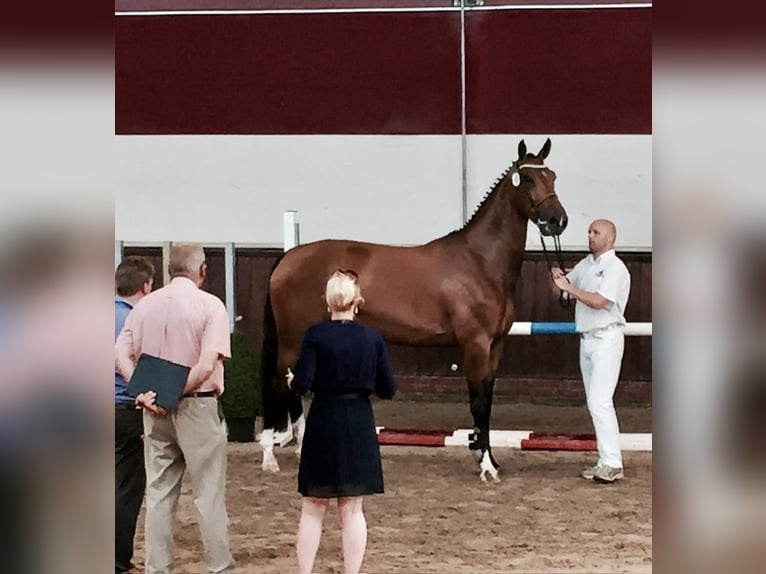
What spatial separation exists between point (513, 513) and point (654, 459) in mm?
3455

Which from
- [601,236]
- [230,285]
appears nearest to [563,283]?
[601,236]

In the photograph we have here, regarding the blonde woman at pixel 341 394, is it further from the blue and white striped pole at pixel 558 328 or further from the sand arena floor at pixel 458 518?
the blue and white striped pole at pixel 558 328

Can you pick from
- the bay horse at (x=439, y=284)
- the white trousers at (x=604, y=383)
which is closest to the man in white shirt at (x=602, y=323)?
the white trousers at (x=604, y=383)

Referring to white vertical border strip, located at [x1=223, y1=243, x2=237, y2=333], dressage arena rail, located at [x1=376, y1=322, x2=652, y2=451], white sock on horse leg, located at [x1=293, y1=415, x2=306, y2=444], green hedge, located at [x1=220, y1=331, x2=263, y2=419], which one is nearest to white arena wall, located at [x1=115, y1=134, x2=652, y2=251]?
white vertical border strip, located at [x1=223, y1=243, x2=237, y2=333]

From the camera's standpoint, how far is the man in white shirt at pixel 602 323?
439cm

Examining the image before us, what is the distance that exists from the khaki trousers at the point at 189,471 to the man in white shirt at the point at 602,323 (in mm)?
1946

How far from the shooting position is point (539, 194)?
15.5 feet

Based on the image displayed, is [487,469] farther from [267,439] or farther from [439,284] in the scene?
[267,439]

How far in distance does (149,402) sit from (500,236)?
2517 mm

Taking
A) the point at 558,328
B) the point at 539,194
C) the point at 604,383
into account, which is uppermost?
the point at 539,194

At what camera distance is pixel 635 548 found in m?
3.64

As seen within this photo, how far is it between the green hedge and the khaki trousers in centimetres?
234

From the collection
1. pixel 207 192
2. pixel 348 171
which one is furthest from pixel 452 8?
pixel 207 192

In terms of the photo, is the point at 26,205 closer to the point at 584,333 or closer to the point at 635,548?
the point at 635,548
